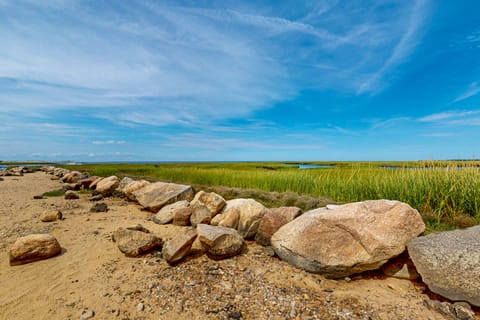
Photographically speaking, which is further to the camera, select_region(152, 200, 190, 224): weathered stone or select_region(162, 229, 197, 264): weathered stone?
select_region(152, 200, 190, 224): weathered stone

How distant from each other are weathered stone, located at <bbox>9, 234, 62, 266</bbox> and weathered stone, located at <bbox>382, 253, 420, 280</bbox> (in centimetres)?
623

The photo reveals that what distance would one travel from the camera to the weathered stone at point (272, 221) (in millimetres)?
4828

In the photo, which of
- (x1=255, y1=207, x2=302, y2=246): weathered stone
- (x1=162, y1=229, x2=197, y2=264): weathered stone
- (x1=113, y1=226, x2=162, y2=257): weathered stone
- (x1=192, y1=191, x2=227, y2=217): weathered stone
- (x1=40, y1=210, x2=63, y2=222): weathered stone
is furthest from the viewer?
(x1=40, y1=210, x2=63, y2=222): weathered stone

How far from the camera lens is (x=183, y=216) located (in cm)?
631

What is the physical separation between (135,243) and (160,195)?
4.45 meters

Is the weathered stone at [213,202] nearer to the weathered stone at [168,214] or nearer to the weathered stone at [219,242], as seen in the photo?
the weathered stone at [168,214]

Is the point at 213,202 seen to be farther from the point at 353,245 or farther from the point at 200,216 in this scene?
the point at 353,245

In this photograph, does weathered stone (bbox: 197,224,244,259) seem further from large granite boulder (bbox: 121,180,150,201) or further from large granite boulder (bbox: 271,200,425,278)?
large granite boulder (bbox: 121,180,150,201)

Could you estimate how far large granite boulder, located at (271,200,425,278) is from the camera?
3.50 metres

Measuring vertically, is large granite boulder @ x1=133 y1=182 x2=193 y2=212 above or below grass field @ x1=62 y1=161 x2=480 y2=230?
below

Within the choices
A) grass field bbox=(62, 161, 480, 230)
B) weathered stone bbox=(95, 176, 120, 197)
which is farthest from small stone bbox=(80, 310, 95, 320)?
weathered stone bbox=(95, 176, 120, 197)

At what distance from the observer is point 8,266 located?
12.9 feet

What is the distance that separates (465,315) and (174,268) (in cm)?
405

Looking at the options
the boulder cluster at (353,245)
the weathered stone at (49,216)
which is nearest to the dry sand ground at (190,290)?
the boulder cluster at (353,245)
